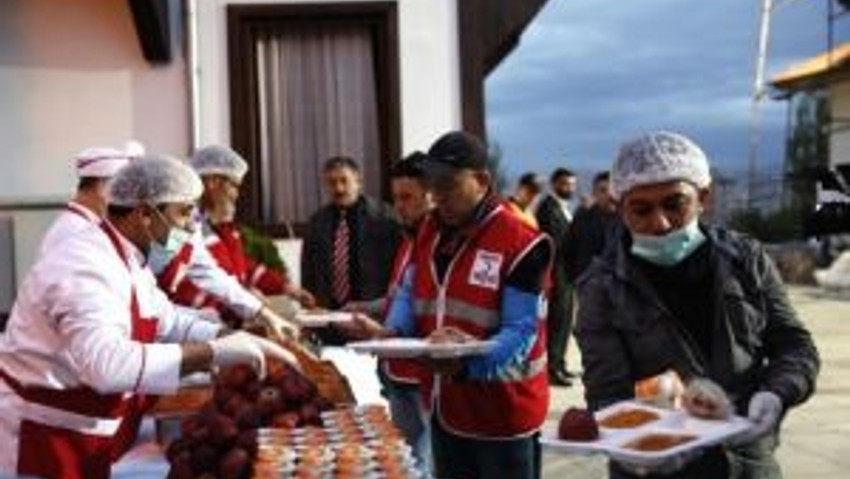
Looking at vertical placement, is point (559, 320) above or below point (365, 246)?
below

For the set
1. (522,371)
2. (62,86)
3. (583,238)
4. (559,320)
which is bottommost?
(559,320)

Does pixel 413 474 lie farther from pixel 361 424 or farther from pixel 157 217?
pixel 157 217

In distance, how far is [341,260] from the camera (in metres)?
7.52

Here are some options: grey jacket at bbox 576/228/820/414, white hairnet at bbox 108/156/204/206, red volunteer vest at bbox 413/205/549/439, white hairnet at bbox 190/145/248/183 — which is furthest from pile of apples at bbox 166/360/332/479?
white hairnet at bbox 190/145/248/183

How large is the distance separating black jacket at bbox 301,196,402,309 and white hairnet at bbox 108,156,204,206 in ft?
10.8

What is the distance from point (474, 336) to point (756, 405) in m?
1.45

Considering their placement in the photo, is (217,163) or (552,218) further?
(552,218)

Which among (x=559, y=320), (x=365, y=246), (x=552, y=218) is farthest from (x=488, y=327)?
(x=552, y=218)

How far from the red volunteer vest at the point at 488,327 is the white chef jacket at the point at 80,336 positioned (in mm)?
1084

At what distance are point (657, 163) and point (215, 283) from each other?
2826mm

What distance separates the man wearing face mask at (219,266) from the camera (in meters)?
5.66

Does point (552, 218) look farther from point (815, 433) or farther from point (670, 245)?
point (670, 245)

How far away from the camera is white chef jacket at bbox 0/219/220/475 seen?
3.57 metres

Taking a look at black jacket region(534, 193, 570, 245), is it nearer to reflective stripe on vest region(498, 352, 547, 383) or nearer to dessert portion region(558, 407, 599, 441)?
reflective stripe on vest region(498, 352, 547, 383)
